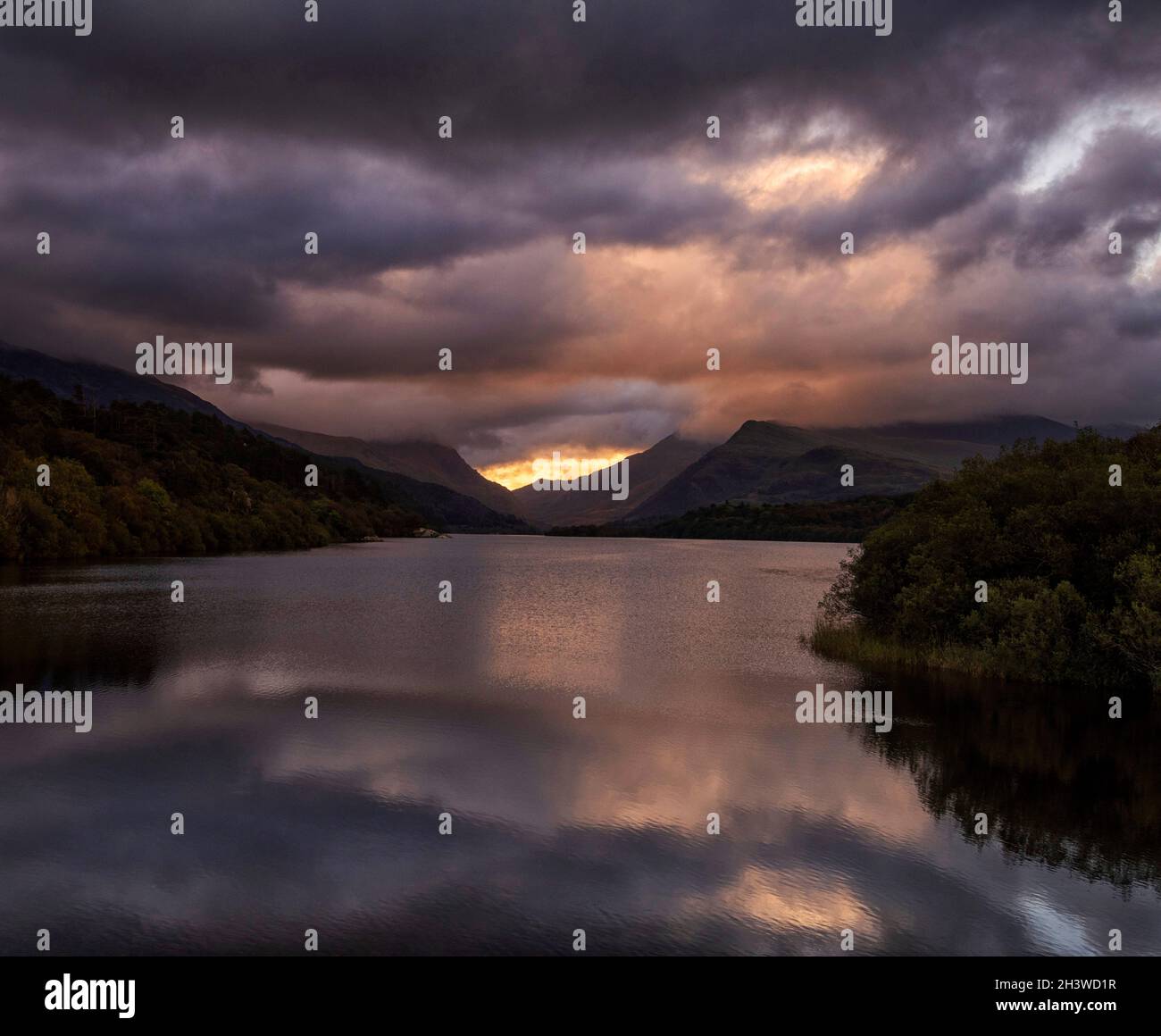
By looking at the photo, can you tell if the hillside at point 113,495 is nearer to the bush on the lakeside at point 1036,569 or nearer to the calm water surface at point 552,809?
the calm water surface at point 552,809

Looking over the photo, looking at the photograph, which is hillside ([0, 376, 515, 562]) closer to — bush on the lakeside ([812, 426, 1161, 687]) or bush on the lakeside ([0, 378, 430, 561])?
bush on the lakeside ([0, 378, 430, 561])

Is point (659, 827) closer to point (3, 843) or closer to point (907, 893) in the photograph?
point (907, 893)

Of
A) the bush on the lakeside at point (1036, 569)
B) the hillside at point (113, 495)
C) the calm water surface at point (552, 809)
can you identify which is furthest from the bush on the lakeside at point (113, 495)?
the bush on the lakeside at point (1036, 569)

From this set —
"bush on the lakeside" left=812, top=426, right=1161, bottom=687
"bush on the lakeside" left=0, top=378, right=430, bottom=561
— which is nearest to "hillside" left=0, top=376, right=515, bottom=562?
"bush on the lakeside" left=0, top=378, right=430, bottom=561

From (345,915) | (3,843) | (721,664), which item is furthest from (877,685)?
(3,843)

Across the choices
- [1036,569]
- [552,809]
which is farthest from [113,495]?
[1036,569]

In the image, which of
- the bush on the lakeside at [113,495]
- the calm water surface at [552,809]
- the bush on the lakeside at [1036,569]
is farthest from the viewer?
the bush on the lakeside at [113,495]
